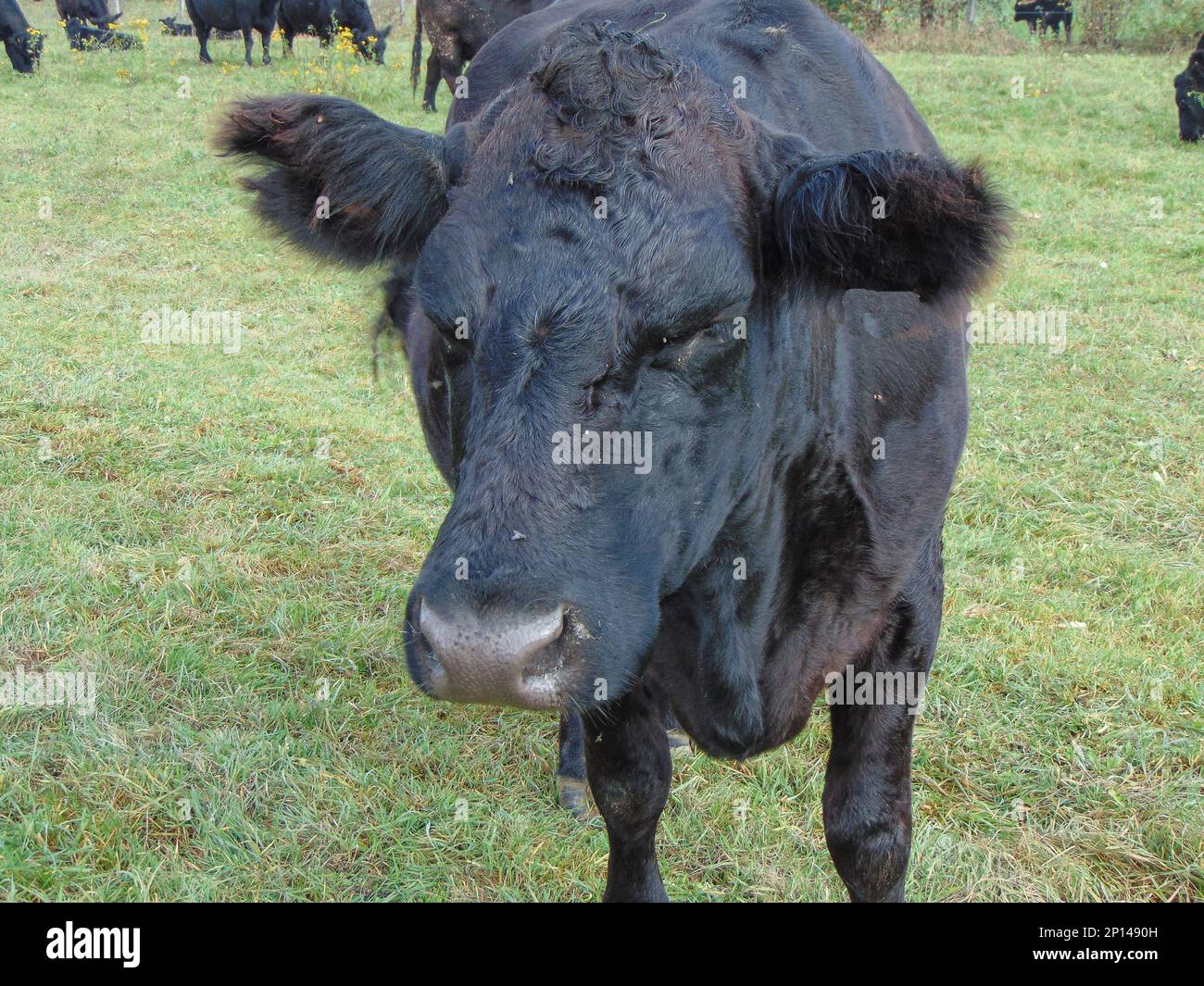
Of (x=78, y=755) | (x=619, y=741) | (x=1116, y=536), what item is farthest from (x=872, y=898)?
(x=1116, y=536)

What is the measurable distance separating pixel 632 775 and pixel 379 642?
153 cm

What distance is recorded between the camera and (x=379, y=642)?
417 centimetres

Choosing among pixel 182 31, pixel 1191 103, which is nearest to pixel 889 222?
pixel 1191 103

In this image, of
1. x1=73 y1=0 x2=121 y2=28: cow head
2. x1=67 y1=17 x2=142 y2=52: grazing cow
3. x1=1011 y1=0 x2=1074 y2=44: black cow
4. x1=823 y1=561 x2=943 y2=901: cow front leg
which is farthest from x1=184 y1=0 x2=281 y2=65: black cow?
x1=823 y1=561 x2=943 y2=901: cow front leg

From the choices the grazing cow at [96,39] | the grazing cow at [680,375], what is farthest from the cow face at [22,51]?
the grazing cow at [680,375]

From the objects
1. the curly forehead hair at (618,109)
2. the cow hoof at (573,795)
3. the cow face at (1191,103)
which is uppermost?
the curly forehead hair at (618,109)

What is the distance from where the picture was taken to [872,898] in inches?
114

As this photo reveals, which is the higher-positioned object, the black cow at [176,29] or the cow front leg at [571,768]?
the cow front leg at [571,768]

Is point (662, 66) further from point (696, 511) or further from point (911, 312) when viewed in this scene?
point (696, 511)

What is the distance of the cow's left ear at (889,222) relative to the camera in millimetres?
1989

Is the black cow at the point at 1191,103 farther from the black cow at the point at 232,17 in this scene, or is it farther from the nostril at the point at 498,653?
the black cow at the point at 232,17

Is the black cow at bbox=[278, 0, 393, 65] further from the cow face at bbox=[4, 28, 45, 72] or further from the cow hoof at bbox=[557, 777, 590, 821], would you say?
the cow hoof at bbox=[557, 777, 590, 821]

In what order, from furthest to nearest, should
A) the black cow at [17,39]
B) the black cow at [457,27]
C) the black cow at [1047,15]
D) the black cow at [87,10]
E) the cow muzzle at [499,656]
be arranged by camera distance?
the black cow at [87,10]
the black cow at [1047,15]
the black cow at [17,39]
the black cow at [457,27]
the cow muzzle at [499,656]

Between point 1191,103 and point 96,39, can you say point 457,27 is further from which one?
point 96,39
